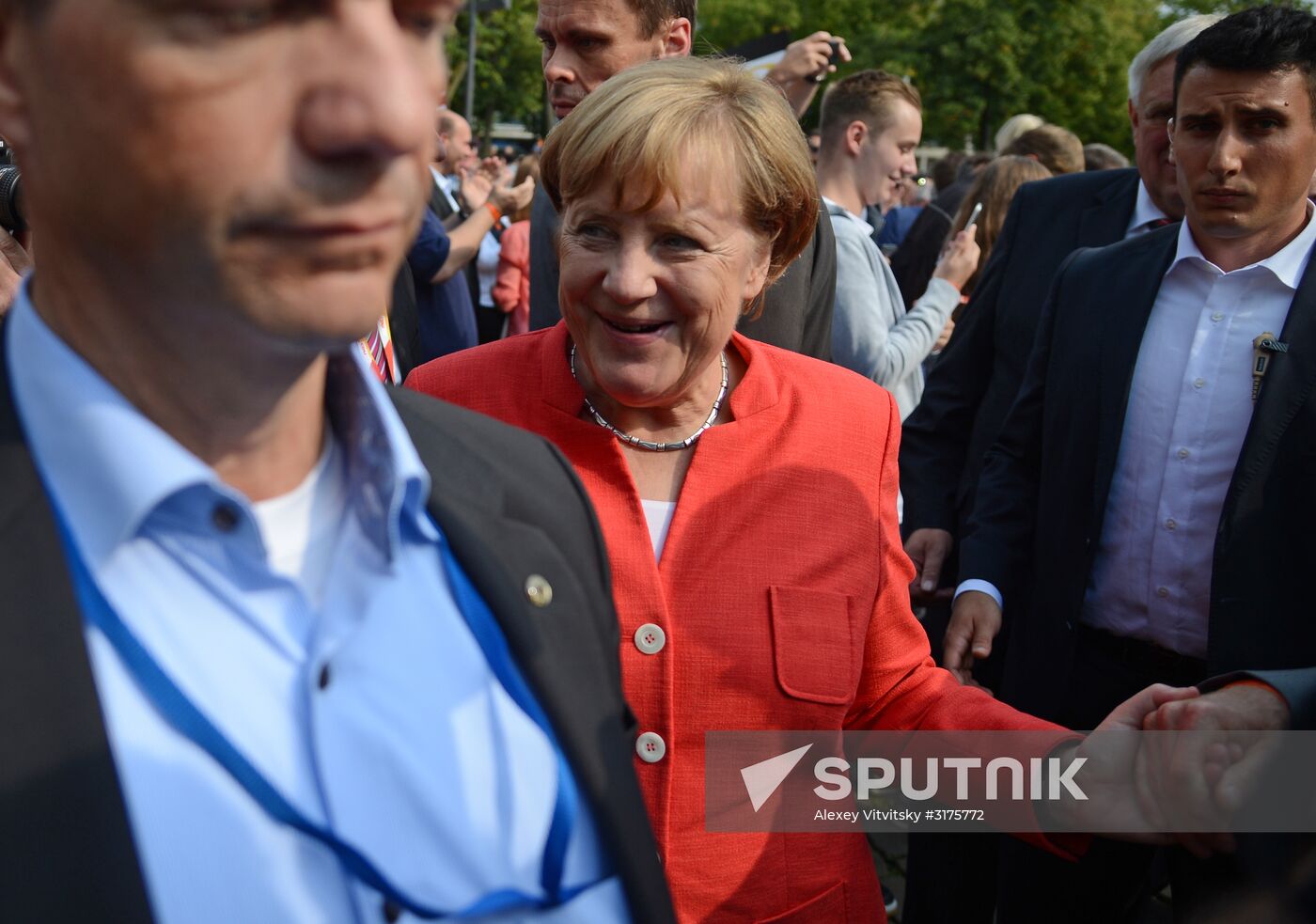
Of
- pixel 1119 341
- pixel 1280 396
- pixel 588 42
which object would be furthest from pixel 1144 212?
pixel 588 42

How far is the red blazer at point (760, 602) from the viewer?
81.7 inches

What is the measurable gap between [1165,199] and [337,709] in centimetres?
377

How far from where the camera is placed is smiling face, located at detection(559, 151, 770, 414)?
2.18m

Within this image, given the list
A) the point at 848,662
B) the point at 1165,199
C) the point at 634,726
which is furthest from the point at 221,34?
the point at 1165,199

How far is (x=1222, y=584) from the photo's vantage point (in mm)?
2869

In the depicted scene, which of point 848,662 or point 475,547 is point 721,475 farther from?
point 475,547

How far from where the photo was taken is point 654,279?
2207mm

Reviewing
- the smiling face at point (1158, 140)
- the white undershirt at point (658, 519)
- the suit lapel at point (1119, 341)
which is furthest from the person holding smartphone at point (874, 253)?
the white undershirt at point (658, 519)

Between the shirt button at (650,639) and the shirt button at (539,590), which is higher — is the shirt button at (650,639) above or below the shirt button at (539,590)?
below

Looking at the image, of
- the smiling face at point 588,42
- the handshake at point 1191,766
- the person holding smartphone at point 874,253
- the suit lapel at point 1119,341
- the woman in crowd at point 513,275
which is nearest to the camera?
the handshake at point 1191,766

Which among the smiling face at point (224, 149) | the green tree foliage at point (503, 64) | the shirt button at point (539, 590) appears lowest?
the green tree foliage at point (503, 64)

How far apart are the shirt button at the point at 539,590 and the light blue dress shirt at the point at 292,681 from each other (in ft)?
0.32

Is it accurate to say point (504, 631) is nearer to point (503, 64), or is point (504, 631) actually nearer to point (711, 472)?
point (711, 472)

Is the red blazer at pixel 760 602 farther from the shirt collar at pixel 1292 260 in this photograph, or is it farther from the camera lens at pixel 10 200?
the shirt collar at pixel 1292 260
